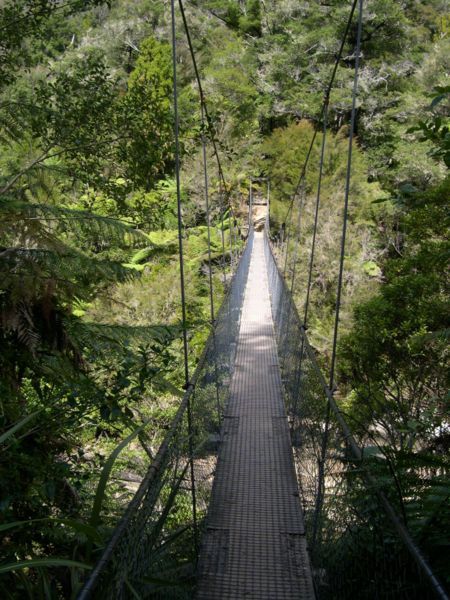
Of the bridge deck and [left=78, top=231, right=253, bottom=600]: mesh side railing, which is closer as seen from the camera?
[left=78, top=231, right=253, bottom=600]: mesh side railing

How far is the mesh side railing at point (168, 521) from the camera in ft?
2.83

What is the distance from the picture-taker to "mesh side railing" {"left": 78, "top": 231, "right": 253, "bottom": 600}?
2.83 ft

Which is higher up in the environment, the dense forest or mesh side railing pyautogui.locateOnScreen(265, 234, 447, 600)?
the dense forest

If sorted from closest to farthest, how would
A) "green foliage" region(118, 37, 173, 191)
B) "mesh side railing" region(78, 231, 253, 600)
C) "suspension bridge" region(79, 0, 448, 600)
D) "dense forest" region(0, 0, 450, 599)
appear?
1. "mesh side railing" region(78, 231, 253, 600)
2. "suspension bridge" region(79, 0, 448, 600)
3. "dense forest" region(0, 0, 450, 599)
4. "green foliage" region(118, 37, 173, 191)

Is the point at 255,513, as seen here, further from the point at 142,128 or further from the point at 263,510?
the point at 142,128

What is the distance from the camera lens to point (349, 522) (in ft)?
4.06

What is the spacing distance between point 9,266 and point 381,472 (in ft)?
4.09

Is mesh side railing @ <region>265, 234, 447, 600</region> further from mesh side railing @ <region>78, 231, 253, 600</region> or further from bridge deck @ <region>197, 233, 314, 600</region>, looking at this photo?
mesh side railing @ <region>78, 231, 253, 600</region>

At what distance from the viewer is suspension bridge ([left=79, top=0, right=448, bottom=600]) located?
38.5 inches

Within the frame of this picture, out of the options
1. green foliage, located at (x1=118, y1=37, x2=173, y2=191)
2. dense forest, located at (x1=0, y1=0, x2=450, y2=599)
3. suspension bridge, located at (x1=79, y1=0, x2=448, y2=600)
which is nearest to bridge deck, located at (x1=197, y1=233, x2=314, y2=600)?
suspension bridge, located at (x1=79, y1=0, x2=448, y2=600)

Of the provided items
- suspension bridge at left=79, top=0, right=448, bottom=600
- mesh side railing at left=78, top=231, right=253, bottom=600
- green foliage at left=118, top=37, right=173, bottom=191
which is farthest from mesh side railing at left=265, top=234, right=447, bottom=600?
green foliage at left=118, top=37, right=173, bottom=191

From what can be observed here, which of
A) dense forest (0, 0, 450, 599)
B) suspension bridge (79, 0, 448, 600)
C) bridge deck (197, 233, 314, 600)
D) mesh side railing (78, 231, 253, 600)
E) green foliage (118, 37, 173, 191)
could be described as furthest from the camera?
green foliage (118, 37, 173, 191)

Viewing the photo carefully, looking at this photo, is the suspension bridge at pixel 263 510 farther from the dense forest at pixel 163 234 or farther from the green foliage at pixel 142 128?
the green foliage at pixel 142 128

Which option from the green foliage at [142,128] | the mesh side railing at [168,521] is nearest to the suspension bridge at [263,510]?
the mesh side railing at [168,521]
